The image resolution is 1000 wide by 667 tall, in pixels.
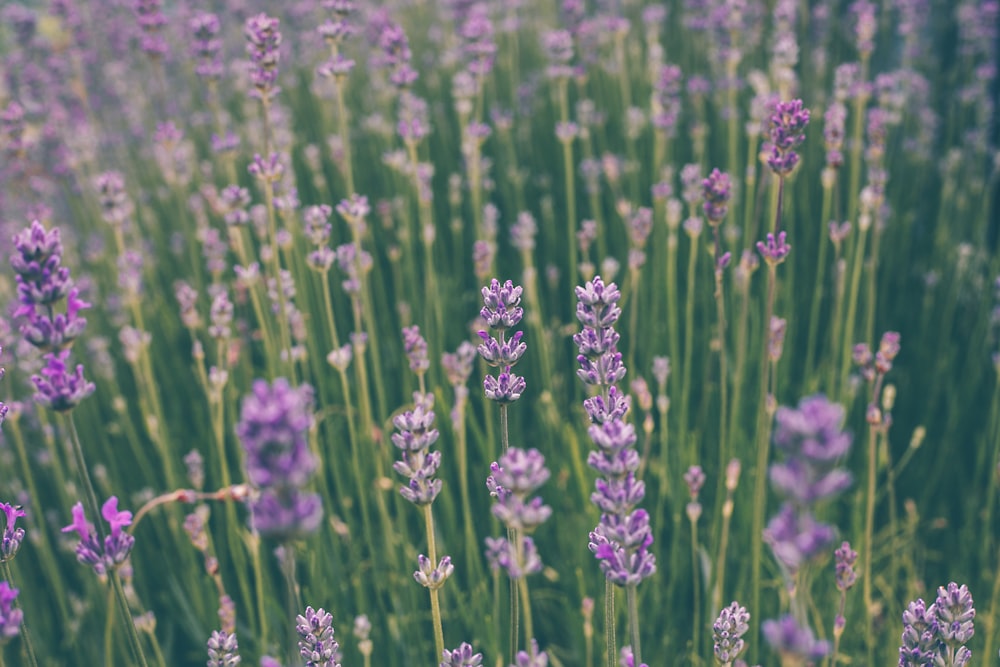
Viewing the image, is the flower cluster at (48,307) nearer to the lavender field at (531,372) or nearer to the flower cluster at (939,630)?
the lavender field at (531,372)

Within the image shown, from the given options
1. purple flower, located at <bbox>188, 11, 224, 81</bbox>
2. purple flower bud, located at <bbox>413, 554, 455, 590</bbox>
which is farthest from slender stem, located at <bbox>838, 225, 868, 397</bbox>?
purple flower, located at <bbox>188, 11, 224, 81</bbox>

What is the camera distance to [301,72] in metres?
6.02

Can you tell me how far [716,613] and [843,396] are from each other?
91 cm

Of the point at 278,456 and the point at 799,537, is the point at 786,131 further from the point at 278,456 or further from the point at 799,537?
the point at 278,456

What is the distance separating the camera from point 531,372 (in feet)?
10.8

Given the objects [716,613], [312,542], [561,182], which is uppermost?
[561,182]

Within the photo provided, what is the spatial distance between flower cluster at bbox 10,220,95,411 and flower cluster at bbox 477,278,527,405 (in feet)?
2.10

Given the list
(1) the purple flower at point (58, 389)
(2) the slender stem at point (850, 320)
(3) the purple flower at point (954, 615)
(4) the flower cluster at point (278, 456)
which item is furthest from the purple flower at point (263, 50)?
(3) the purple flower at point (954, 615)

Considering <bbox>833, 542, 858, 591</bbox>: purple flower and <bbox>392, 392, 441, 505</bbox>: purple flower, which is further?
<bbox>833, 542, 858, 591</bbox>: purple flower

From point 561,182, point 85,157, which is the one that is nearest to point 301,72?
point 85,157

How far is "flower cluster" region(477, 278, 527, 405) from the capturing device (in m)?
1.41

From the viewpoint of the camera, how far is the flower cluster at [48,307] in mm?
1203

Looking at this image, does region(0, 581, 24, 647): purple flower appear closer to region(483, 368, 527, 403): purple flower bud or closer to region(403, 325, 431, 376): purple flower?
region(483, 368, 527, 403): purple flower bud

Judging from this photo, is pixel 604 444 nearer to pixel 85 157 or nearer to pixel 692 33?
pixel 85 157
